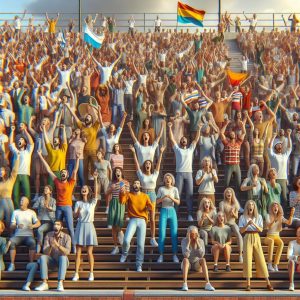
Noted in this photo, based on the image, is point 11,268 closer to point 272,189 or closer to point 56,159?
point 56,159

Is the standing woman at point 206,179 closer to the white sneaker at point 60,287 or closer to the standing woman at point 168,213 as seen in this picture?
the standing woman at point 168,213

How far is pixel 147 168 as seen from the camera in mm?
14250

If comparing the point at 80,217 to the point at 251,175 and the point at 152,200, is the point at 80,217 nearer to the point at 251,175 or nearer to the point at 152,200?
the point at 152,200

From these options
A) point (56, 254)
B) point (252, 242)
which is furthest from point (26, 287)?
point (252, 242)

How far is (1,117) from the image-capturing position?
17.0 m

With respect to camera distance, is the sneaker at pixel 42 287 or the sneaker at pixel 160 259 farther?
the sneaker at pixel 160 259

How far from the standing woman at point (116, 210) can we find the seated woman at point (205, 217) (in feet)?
4.57

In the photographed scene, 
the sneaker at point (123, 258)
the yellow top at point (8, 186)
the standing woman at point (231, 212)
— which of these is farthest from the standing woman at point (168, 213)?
the yellow top at point (8, 186)

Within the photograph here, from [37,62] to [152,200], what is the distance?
37.0 ft

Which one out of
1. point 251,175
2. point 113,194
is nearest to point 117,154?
point 113,194

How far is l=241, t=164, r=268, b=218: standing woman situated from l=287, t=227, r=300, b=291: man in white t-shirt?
1.00 meters

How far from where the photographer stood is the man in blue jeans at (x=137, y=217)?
1363 cm

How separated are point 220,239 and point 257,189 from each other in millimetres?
1367

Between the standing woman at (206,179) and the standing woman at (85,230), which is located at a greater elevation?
the standing woman at (206,179)
